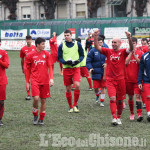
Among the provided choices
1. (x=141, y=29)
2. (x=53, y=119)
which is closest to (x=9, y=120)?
(x=53, y=119)

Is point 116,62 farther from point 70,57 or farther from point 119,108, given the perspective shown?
point 70,57

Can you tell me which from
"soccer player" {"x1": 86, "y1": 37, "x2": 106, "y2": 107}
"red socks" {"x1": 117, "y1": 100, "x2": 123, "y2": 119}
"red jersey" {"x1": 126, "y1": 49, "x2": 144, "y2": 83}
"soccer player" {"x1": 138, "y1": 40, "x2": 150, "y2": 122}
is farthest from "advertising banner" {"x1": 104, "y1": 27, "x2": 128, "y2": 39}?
"red socks" {"x1": 117, "y1": 100, "x2": 123, "y2": 119}

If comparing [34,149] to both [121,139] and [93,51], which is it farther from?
[93,51]

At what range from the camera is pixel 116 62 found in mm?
9211

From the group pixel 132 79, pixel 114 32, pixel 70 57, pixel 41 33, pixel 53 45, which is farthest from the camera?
pixel 41 33

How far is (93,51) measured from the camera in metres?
12.3

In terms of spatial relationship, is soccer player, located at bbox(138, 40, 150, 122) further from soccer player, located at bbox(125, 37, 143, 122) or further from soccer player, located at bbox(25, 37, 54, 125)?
soccer player, located at bbox(25, 37, 54, 125)

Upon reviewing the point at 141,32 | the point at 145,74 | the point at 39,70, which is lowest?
the point at 145,74

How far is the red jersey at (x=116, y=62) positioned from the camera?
9.19 metres

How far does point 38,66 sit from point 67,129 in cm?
148

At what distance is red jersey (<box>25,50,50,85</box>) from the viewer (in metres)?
9.31

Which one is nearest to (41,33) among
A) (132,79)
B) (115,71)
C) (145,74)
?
(132,79)

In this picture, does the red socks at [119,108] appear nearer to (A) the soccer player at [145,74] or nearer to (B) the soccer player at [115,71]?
(B) the soccer player at [115,71]

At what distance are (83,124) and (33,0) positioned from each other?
185 ft
